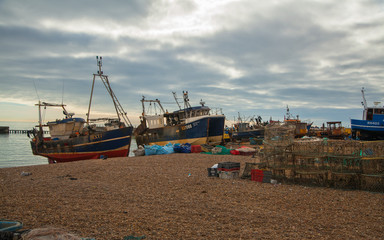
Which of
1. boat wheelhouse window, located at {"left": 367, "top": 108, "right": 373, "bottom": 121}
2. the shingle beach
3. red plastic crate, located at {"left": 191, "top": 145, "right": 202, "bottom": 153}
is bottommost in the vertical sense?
the shingle beach

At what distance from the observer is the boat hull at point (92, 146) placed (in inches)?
1022

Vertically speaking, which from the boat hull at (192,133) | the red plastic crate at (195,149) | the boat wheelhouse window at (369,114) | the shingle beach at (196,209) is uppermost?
the boat wheelhouse window at (369,114)

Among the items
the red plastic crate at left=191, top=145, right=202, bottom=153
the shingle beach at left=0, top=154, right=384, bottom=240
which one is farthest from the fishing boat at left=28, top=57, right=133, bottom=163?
the shingle beach at left=0, top=154, right=384, bottom=240

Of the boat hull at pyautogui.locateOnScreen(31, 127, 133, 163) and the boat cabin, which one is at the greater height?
the boat cabin

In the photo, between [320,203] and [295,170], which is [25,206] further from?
[295,170]

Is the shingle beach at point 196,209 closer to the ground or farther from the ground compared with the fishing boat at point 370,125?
closer to the ground

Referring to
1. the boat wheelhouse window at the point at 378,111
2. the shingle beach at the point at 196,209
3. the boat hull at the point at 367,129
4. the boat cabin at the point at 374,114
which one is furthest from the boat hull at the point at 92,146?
the boat wheelhouse window at the point at 378,111

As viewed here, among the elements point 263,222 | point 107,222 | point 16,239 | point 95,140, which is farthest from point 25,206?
point 95,140

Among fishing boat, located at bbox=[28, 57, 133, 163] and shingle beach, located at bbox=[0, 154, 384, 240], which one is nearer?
shingle beach, located at bbox=[0, 154, 384, 240]

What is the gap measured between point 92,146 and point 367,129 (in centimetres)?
3232

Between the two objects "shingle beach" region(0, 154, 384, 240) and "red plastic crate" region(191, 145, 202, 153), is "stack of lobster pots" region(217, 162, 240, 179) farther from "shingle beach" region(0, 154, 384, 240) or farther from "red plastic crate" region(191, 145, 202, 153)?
"red plastic crate" region(191, 145, 202, 153)

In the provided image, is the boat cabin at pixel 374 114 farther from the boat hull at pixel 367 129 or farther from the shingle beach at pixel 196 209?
the shingle beach at pixel 196 209

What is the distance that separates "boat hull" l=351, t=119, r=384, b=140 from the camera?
32250mm

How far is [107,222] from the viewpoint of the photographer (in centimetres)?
622
